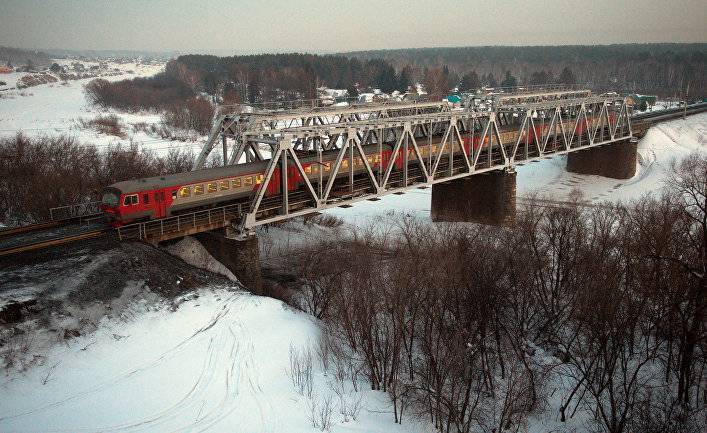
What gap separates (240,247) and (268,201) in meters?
3.84

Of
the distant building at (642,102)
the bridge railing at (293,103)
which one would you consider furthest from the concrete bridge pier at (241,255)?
the distant building at (642,102)

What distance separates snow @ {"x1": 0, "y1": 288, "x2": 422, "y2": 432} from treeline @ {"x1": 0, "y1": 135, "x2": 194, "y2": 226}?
20500 mm

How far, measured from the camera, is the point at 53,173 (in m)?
43.2

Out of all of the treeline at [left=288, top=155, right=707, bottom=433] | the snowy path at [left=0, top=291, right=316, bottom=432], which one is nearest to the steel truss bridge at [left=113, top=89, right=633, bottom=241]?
the treeline at [left=288, top=155, right=707, bottom=433]

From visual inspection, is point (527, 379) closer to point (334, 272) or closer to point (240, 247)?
point (334, 272)

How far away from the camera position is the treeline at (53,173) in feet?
130

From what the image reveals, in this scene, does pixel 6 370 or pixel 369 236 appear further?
pixel 369 236

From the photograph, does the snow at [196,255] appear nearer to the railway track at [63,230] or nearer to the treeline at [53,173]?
the railway track at [63,230]

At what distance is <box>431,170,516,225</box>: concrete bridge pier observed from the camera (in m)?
48.3

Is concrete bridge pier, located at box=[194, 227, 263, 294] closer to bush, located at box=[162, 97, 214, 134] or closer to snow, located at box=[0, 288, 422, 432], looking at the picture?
snow, located at box=[0, 288, 422, 432]

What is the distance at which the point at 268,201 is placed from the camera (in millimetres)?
32969

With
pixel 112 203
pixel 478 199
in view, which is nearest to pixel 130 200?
pixel 112 203

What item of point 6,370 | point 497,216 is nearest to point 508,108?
point 497,216

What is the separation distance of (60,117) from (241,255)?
57.5 m
